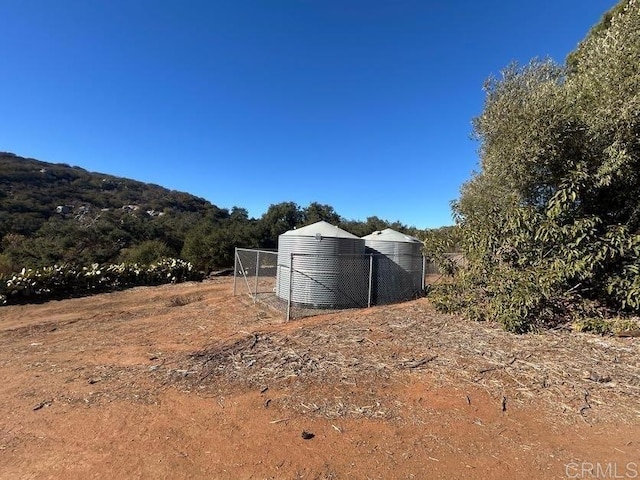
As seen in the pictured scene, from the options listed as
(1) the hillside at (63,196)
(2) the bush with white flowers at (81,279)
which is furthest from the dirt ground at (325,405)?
(1) the hillside at (63,196)

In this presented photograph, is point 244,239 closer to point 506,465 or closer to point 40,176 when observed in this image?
point 506,465

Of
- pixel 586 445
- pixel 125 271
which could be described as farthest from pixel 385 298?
pixel 125 271

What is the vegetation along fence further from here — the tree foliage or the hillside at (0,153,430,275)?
the hillside at (0,153,430,275)

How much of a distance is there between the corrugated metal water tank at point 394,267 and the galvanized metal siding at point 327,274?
0.63 m

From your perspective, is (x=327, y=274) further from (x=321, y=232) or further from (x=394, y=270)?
(x=394, y=270)

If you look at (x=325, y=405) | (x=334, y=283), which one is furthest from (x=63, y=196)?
(x=325, y=405)

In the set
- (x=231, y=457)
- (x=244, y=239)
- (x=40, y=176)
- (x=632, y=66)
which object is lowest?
(x=231, y=457)

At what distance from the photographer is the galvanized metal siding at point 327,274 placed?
10094 millimetres

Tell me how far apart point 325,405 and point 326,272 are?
614 cm

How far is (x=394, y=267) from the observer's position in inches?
463

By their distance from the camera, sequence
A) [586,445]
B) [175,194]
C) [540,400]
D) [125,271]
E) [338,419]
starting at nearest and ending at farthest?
[586,445] < [338,419] < [540,400] < [125,271] < [175,194]

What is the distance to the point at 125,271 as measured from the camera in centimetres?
1423

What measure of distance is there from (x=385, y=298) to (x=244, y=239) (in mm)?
13561

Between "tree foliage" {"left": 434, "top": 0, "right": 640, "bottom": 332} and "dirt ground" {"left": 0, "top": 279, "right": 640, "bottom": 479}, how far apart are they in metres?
0.96
